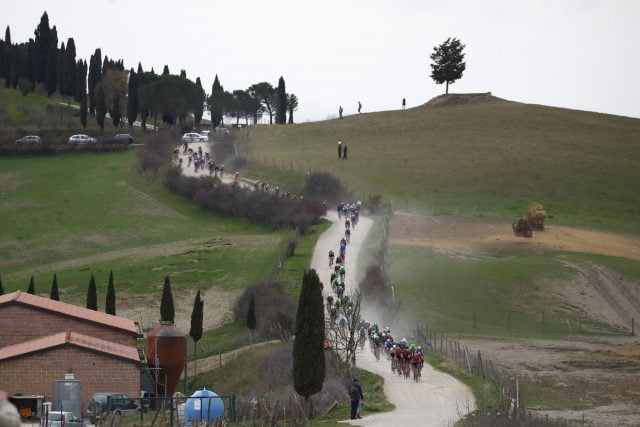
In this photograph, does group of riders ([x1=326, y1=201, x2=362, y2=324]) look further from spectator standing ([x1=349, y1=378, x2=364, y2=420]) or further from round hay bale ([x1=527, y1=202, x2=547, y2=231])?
round hay bale ([x1=527, y1=202, x2=547, y2=231])

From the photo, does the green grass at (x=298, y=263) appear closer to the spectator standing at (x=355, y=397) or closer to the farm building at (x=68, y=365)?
the farm building at (x=68, y=365)

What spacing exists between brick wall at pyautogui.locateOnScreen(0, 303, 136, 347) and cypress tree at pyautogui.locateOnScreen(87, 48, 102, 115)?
93575mm

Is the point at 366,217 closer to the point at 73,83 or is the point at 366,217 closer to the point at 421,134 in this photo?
the point at 421,134

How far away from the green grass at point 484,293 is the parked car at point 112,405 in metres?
21.4

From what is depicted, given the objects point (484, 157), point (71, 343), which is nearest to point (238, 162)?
point (484, 157)

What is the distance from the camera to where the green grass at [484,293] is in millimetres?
56562

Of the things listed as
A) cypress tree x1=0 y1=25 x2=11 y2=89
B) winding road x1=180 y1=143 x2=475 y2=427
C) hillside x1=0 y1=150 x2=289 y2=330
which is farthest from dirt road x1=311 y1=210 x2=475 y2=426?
cypress tree x1=0 y1=25 x2=11 y2=89

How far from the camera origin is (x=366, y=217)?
87.5 metres

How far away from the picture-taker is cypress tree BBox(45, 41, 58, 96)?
14400 centimetres

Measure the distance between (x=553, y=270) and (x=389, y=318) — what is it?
15858 millimetres

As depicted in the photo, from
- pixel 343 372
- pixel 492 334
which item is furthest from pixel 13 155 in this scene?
pixel 343 372

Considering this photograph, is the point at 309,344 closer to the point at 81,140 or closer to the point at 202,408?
the point at 202,408

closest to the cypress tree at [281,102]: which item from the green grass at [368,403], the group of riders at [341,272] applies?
the group of riders at [341,272]

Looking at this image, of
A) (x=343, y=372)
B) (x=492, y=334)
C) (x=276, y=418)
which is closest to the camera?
(x=276, y=418)
